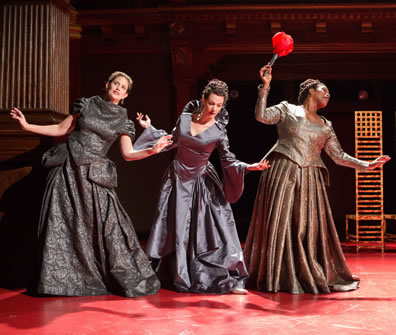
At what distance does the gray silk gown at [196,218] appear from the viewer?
3.34 metres

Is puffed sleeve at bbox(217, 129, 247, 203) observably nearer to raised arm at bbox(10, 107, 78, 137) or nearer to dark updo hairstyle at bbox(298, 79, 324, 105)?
dark updo hairstyle at bbox(298, 79, 324, 105)

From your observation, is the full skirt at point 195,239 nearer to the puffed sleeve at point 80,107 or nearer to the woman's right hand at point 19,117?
the puffed sleeve at point 80,107

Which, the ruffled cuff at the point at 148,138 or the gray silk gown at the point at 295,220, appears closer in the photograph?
the gray silk gown at the point at 295,220

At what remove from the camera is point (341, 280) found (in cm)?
345

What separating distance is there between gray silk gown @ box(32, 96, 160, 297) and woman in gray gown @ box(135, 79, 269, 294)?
0.22 metres

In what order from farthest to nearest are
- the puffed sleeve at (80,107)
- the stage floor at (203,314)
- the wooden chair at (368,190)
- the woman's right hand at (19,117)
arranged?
the wooden chair at (368,190)
the puffed sleeve at (80,107)
the woman's right hand at (19,117)
the stage floor at (203,314)

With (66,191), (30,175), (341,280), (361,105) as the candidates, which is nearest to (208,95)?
(66,191)

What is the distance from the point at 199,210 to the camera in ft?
11.3

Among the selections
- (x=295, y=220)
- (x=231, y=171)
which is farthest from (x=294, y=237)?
(x=231, y=171)

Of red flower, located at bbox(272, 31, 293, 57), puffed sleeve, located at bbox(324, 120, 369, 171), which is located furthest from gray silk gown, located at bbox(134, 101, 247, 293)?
puffed sleeve, located at bbox(324, 120, 369, 171)

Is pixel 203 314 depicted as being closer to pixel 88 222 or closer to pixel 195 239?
pixel 195 239

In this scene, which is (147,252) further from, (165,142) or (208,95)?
(208,95)

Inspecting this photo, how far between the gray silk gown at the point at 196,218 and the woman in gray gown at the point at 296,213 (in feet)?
0.64

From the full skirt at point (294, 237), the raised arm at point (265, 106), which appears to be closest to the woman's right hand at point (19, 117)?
the raised arm at point (265, 106)
